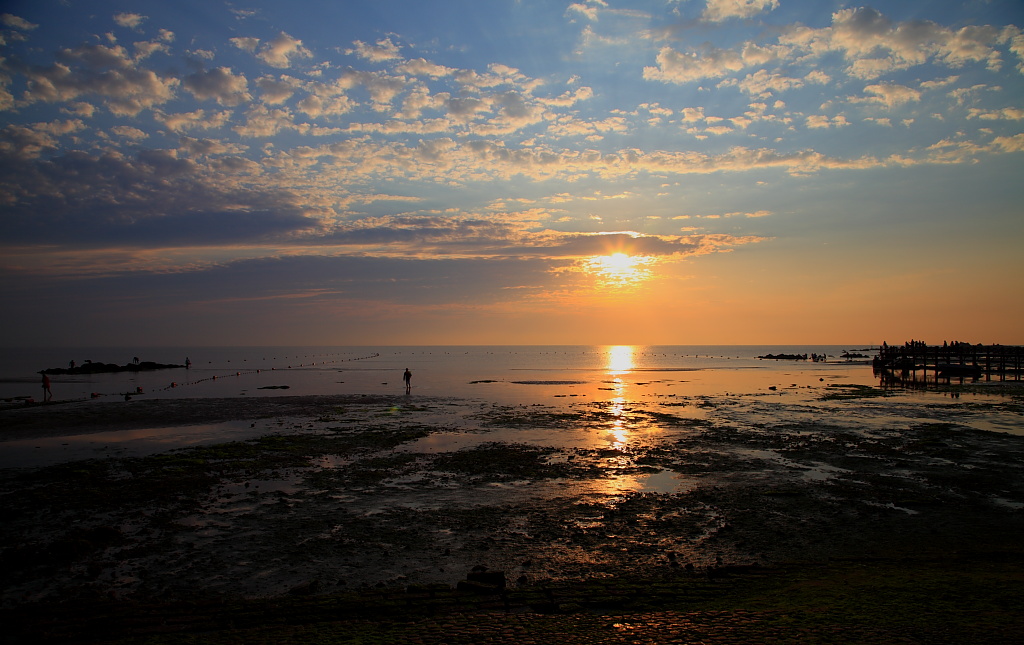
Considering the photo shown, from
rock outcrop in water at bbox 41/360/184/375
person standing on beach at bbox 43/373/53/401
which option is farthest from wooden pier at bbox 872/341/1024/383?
rock outcrop in water at bbox 41/360/184/375

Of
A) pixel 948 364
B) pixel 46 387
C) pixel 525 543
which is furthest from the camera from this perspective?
pixel 948 364

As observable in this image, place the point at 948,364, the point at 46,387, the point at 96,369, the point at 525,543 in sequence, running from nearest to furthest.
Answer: the point at 525,543 < the point at 46,387 < the point at 948,364 < the point at 96,369

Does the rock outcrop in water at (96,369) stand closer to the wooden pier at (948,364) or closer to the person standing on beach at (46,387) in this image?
the person standing on beach at (46,387)

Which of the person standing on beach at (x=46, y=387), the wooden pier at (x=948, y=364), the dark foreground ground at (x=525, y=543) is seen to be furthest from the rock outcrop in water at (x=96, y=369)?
the wooden pier at (x=948, y=364)

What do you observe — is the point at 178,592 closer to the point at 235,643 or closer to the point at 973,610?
the point at 235,643

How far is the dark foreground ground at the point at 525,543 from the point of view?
8.23 m

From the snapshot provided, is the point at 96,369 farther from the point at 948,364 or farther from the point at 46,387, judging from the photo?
the point at 948,364

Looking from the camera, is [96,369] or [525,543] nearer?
[525,543]

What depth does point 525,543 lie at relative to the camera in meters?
12.2

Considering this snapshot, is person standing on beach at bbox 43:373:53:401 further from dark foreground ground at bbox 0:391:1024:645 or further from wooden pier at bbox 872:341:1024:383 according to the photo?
wooden pier at bbox 872:341:1024:383

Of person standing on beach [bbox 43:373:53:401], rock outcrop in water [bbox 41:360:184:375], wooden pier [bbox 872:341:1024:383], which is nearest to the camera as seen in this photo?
person standing on beach [bbox 43:373:53:401]

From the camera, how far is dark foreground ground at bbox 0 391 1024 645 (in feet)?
→ 27.0

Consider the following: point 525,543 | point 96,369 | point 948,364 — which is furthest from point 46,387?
point 948,364

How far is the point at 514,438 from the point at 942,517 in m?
17.2
